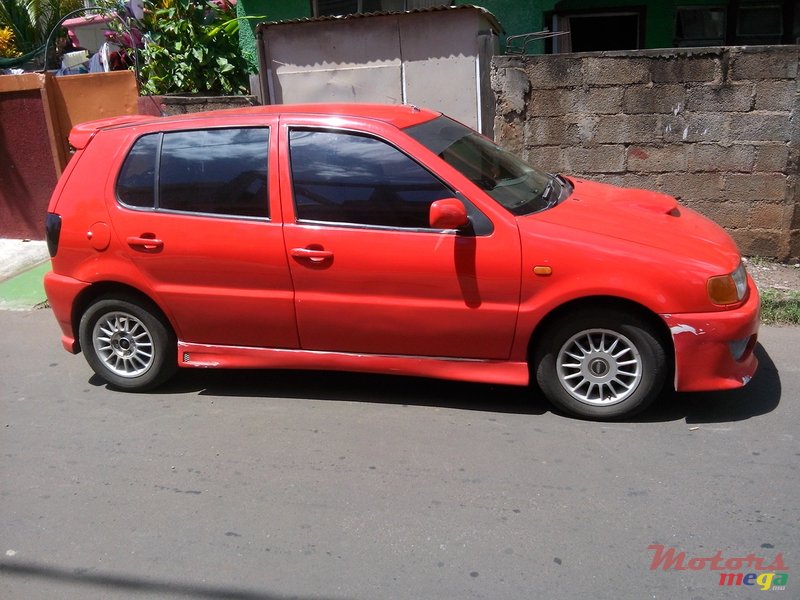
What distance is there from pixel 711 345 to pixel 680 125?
351 cm

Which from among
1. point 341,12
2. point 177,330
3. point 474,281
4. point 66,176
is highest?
point 341,12

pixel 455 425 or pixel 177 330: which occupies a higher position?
pixel 177 330

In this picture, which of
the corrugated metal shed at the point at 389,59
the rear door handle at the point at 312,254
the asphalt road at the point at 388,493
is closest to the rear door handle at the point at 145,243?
the rear door handle at the point at 312,254

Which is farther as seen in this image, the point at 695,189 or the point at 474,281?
the point at 695,189

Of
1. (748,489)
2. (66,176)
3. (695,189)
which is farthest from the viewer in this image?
(695,189)

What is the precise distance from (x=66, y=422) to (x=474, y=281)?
2692mm

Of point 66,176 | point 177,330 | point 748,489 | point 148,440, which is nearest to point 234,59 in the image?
point 66,176

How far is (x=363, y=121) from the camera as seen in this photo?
15.3 feet

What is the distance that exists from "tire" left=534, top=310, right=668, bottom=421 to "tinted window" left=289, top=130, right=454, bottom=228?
3.32ft

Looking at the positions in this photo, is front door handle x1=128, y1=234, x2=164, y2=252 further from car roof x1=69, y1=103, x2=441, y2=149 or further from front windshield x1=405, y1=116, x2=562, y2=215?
front windshield x1=405, y1=116, x2=562, y2=215

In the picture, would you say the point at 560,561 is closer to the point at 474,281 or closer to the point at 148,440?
the point at 474,281

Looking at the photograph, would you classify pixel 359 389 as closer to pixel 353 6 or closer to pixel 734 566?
pixel 734 566

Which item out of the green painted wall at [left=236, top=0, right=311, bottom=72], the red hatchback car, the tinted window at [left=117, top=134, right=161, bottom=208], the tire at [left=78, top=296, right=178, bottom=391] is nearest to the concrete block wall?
the red hatchback car

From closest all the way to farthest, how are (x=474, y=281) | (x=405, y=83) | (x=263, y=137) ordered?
(x=474, y=281), (x=263, y=137), (x=405, y=83)
